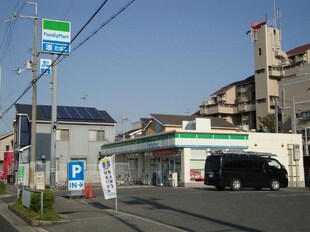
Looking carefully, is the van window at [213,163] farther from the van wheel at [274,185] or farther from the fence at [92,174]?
the fence at [92,174]

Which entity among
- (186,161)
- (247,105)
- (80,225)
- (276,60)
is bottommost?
(80,225)

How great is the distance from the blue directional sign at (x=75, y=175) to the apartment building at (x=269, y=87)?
138 feet

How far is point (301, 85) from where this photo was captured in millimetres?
60281

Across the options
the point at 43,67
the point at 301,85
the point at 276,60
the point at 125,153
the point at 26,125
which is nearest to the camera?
the point at 43,67

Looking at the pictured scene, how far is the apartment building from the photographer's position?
61.4 meters

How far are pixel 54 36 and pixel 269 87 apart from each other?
156 feet

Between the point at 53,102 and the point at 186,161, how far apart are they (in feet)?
33.8

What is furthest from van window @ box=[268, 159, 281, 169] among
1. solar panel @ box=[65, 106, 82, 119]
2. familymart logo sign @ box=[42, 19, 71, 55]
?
solar panel @ box=[65, 106, 82, 119]

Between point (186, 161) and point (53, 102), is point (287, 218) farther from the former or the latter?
point (53, 102)

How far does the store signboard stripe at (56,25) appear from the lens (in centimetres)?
3130

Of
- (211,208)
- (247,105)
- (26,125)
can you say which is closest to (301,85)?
(247,105)

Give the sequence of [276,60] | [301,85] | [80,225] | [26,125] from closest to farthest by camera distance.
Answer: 1. [80,225]
2. [26,125]
3. [301,85]
4. [276,60]

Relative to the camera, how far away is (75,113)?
47719mm

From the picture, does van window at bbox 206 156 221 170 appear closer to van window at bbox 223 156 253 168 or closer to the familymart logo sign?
van window at bbox 223 156 253 168
